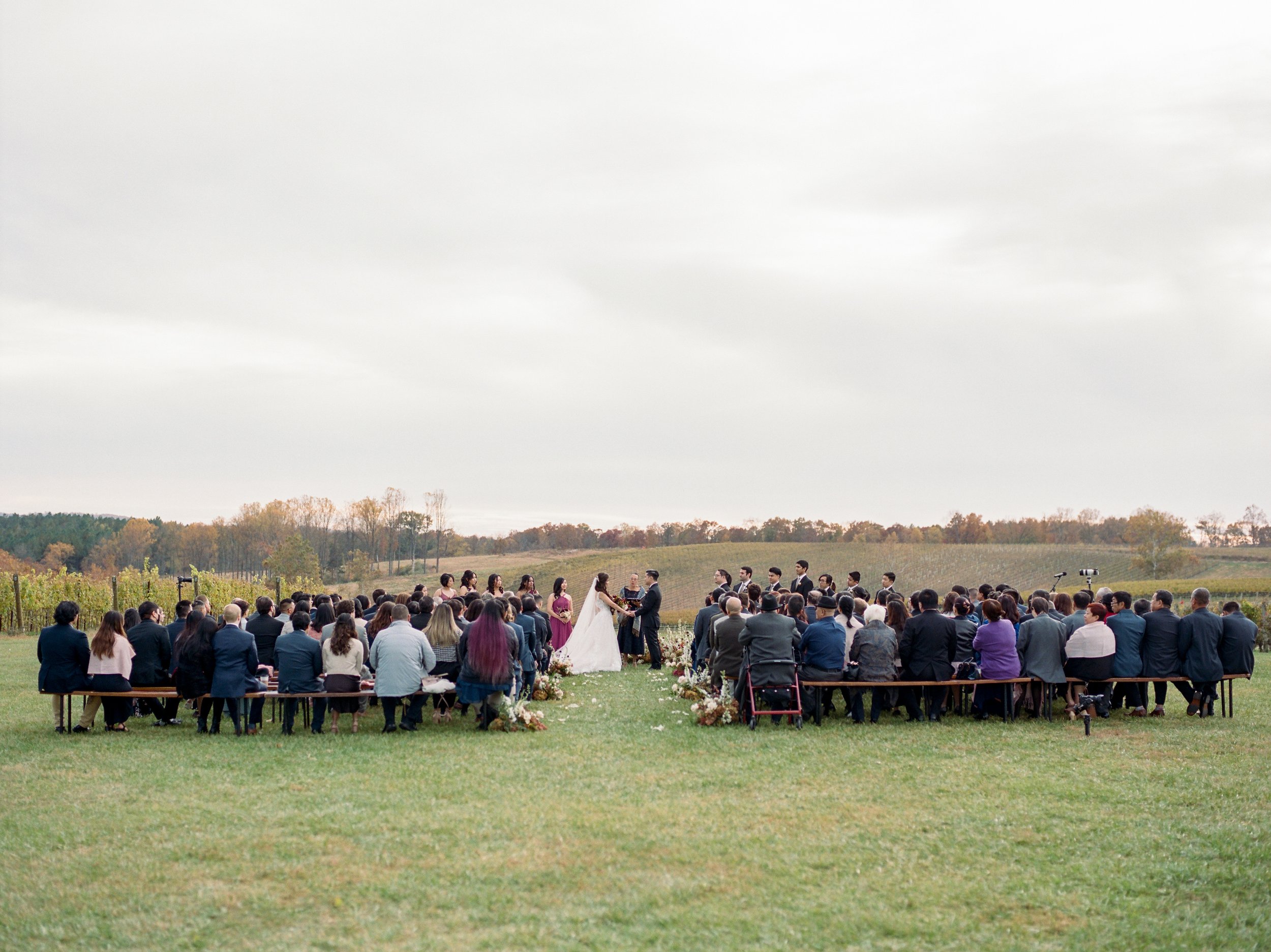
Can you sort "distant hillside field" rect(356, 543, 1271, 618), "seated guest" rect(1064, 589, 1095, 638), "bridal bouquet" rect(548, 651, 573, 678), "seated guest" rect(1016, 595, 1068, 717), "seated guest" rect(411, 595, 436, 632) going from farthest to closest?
1. "distant hillside field" rect(356, 543, 1271, 618)
2. "bridal bouquet" rect(548, 651, 573, 678)
3. "seated guest" rect(411, 595, 436, 632)
4. "seated guest" rect(1064, 589, 1095, 638)
5. "seated guest" rect(1016, 595, 1068, 717)

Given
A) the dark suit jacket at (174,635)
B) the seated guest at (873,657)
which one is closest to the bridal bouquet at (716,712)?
the seated guest at (873,657)

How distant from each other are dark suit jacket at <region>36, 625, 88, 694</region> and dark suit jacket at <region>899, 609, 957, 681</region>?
993cm

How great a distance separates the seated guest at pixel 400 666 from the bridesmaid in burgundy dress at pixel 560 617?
21.5 feet

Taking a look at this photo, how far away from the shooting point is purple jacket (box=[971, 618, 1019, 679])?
1270 centimetres

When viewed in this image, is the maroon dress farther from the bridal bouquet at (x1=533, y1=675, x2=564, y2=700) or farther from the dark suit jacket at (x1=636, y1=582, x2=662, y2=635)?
the bridal bouquet at (x1=533, y1=675, x2=564, y2=700)

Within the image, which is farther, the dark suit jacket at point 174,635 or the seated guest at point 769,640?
the dark suit jacket at point 174,635

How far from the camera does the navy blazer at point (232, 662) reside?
11.7 metres

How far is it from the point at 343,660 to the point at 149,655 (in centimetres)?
263

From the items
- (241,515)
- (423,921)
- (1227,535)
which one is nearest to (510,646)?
(423,921)

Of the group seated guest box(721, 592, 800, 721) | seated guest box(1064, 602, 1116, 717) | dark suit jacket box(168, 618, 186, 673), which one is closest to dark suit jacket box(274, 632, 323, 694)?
dark suit jacket box(168, 618, 186, 673)

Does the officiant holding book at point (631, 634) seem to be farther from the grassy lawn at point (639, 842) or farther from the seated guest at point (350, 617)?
the grassy lawn at point (639, 842)

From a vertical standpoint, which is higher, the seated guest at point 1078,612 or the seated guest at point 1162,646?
the seated guest at point 1078,612

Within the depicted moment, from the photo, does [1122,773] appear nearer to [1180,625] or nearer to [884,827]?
[884,827]

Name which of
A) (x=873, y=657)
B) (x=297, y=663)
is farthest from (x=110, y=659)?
(x=873, y=657)
